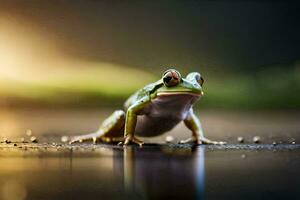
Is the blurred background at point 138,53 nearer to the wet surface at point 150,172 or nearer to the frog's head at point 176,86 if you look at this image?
the frog's head at point 176,86

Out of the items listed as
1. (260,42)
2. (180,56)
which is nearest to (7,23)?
(180,56)

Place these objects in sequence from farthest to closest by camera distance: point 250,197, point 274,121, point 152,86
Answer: point 274,121 → point 152,86 → point 250,197

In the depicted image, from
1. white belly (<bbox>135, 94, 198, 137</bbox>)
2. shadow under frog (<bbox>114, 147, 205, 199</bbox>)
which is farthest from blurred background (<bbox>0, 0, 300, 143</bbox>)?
shadow under frog (<bbox>114, 147, 205, 199</bbox>)

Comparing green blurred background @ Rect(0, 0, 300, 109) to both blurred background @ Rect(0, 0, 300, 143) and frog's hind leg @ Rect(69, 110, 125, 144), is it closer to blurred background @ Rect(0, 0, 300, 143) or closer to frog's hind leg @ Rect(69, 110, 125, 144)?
blurred background @ Rect(0, 0, 300, 143)

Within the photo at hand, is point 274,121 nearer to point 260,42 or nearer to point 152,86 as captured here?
point 260,42

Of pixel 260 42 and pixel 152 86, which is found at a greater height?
pixel 260 42
